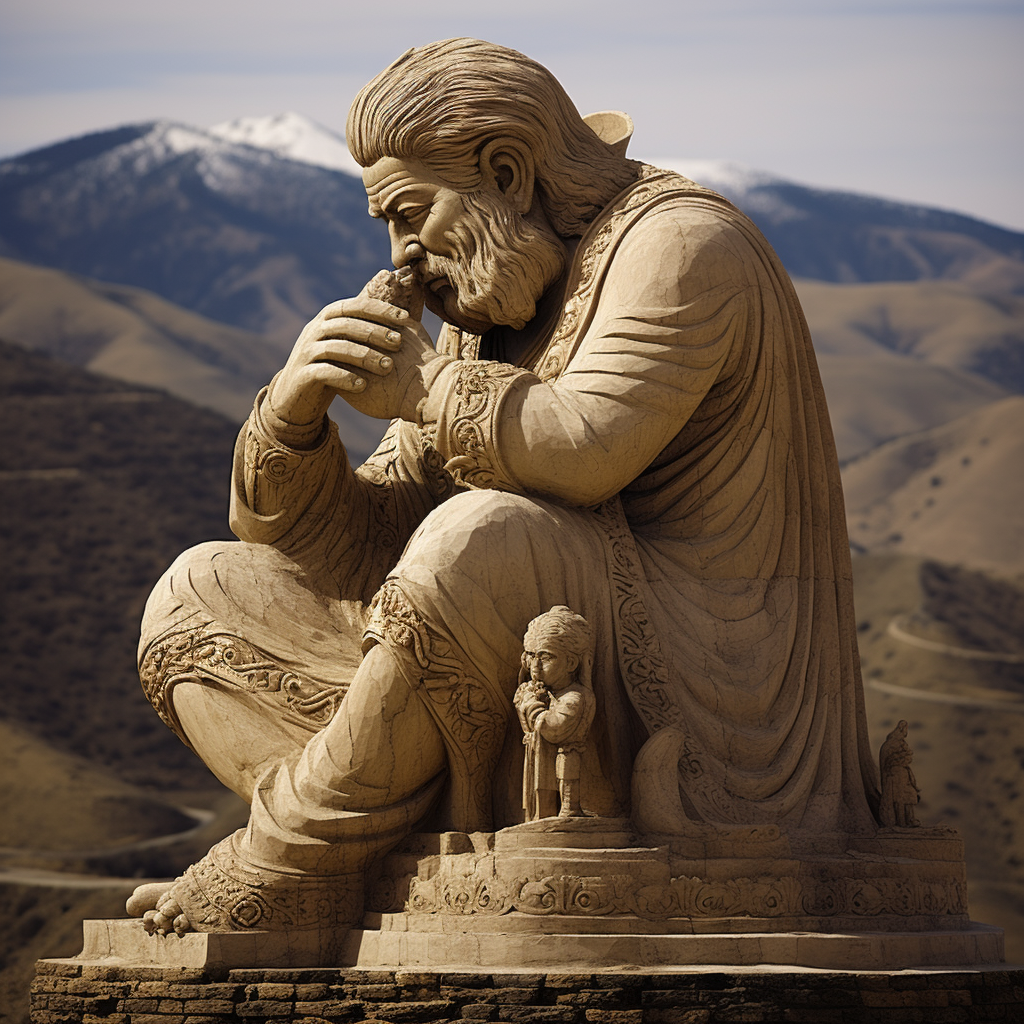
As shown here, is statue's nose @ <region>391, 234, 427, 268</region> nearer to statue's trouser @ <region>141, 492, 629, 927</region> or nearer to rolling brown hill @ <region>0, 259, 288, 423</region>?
statue's trouser @ <region>141, 492, 629, 927</region>

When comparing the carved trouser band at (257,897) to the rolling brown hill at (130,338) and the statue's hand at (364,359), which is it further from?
the rolling brown hill at (130,338)

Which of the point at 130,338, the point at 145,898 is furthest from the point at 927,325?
the point at 145,898

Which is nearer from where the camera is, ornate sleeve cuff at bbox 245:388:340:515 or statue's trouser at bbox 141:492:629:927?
statue's trouser at bbox 141:492:629:927

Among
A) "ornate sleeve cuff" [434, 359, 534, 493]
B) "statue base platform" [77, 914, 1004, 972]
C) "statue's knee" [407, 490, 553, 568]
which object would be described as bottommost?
"statue base platform" [77, 914, 1004, 972]

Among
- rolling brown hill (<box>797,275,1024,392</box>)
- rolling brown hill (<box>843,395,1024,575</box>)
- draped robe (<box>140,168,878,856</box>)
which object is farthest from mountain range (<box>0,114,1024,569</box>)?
draped robe (<box>140,168,878,856</box>)

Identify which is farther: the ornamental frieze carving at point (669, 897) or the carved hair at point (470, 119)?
the carved hair at point (470, 119)

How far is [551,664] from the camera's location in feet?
22.4

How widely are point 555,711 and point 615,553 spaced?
85cm

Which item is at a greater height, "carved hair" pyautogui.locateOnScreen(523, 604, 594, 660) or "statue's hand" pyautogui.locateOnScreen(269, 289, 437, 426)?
"statue's hand" pyautogui.locateOnScreen(269, 289, 437, 426)

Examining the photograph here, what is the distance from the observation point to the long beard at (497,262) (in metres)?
7.81

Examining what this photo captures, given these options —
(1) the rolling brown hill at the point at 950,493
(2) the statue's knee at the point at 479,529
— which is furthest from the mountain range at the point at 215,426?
(2) the statue's knee at the point at 479,529

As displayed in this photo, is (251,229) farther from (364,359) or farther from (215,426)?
(364,359)

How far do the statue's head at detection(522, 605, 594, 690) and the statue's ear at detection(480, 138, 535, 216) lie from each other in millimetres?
1855

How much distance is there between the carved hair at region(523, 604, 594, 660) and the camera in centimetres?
684
